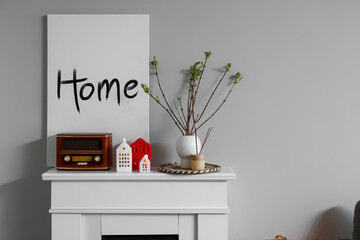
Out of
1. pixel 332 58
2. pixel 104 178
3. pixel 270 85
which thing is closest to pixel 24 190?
pixel 104 178

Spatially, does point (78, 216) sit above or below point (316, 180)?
below

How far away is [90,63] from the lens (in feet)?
7.99

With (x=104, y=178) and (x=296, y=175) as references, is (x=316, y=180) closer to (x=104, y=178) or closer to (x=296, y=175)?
(x=296, y=175)

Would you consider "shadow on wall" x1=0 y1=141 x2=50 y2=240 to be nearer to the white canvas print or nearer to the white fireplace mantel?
the white canvas print

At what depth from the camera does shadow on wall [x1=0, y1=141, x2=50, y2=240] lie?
8.11ft

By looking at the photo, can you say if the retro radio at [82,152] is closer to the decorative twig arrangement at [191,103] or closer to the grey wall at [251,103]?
the grey wall at [251,103]

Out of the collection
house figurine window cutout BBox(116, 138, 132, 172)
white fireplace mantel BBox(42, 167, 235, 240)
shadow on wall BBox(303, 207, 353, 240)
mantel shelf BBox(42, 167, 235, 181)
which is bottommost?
shadow on wall BBox(303, 207, 353, 240)

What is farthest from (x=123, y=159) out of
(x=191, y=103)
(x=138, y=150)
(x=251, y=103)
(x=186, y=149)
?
(x=251, y=103)

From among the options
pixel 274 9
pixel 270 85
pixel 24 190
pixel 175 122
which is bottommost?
pixel 24 190

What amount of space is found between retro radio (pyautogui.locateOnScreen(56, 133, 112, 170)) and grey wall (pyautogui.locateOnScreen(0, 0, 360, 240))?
27 centimetres

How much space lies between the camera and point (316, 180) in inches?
97.8

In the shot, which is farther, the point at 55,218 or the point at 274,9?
the point at 274,9

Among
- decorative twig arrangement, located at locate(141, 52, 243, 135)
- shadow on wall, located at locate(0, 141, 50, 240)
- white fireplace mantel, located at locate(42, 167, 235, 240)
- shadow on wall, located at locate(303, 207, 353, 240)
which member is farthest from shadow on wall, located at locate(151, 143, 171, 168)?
A: shadow on wall, located at locate(303, 207, 353, 240)

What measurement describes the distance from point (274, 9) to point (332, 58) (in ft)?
1.53
